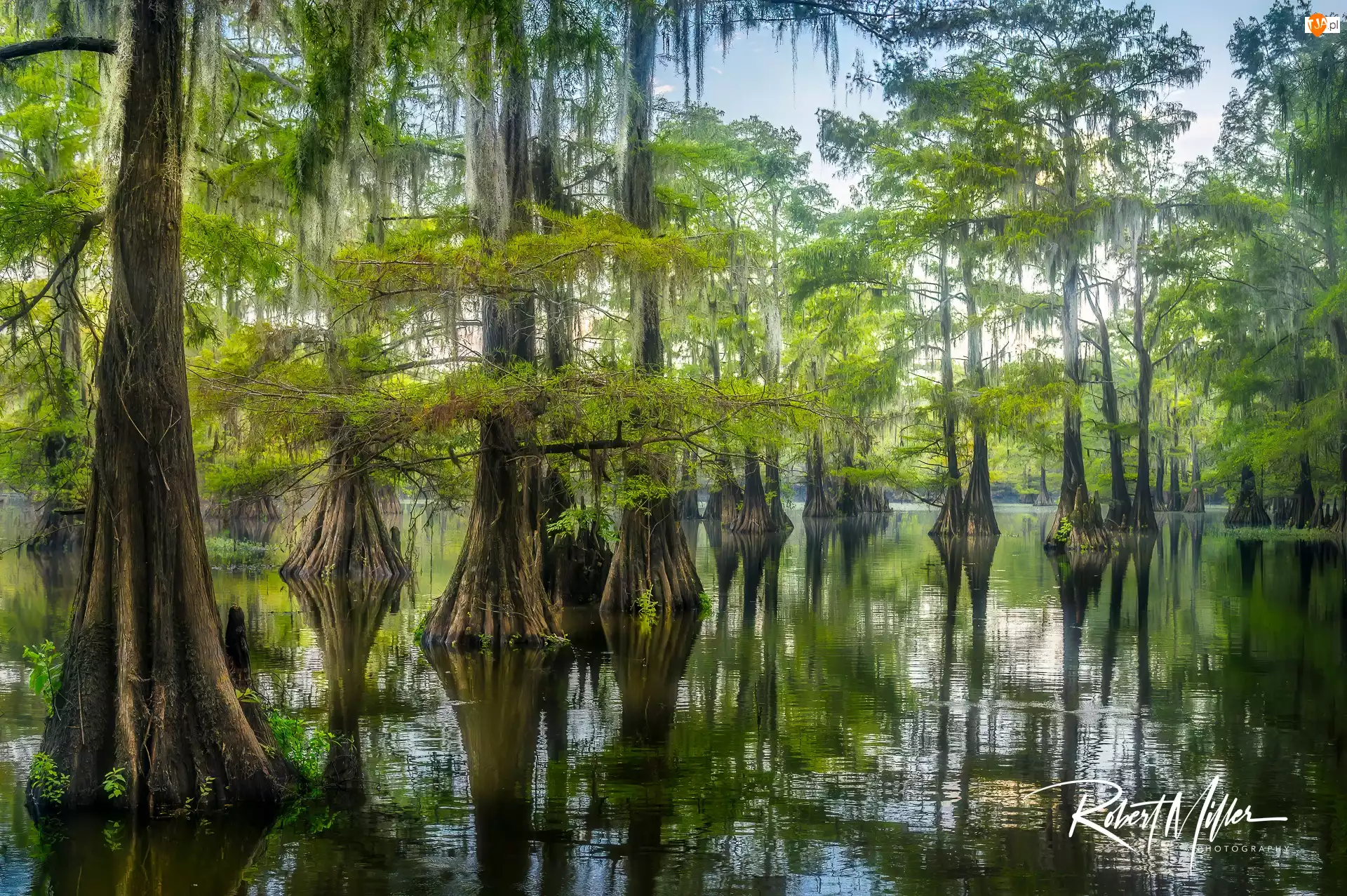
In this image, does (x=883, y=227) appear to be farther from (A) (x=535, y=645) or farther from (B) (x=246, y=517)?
(A) (x=535, y=645)

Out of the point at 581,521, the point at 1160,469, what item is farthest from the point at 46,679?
Result: the point at 1160,469

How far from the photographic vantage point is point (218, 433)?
1805 cm

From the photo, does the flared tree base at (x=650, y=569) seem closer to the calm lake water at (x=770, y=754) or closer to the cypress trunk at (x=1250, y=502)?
the calm lake water at (x=770, y=754)

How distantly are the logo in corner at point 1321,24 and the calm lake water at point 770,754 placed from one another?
1017 cm

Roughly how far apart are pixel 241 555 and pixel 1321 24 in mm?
22360

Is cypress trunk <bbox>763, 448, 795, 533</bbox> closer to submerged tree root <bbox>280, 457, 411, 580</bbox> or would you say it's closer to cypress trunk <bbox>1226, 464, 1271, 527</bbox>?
cypress trunk <bbox>1226, 464, 1271, 527</bbox>

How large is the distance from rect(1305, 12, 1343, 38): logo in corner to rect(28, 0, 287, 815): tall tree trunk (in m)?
19.2

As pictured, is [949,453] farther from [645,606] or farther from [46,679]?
[46,679]

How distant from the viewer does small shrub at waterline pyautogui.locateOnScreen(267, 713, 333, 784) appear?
255 inches

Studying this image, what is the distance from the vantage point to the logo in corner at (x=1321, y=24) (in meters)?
19.1

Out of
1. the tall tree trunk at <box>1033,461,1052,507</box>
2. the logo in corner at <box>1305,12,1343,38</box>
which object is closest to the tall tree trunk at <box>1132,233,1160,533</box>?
the logo in corner at <box>1305,12,1343,38</box>

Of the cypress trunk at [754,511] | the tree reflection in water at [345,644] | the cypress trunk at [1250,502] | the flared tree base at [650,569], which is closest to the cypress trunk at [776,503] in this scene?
the cypress trunk at [754,511]

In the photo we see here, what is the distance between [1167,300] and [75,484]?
26.9m

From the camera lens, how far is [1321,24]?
2088 cm
